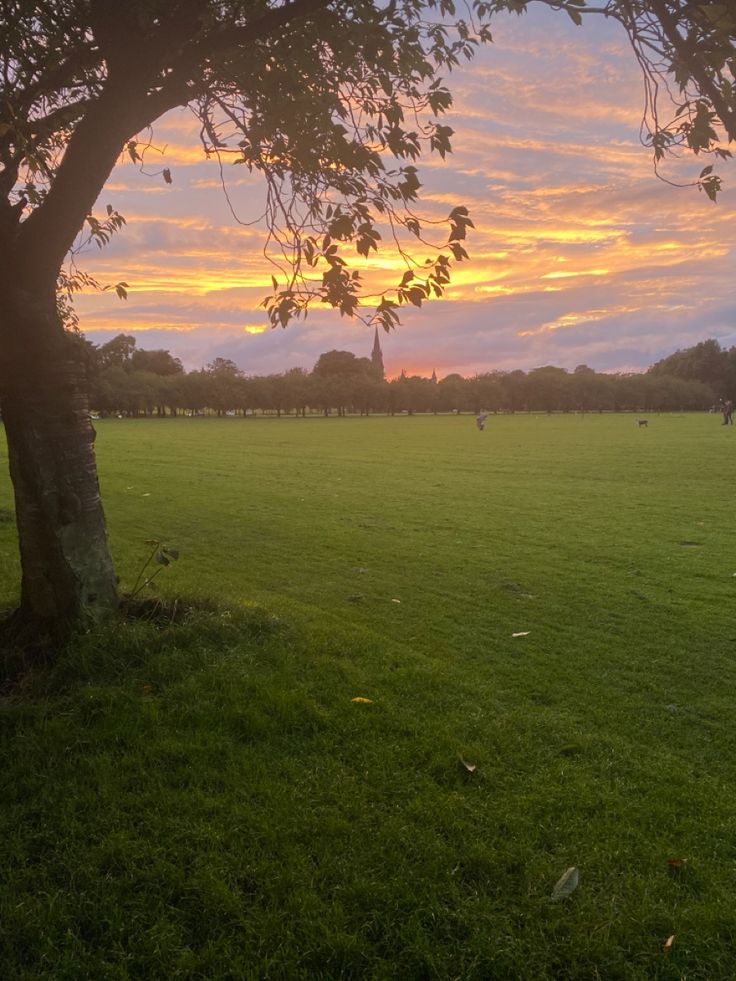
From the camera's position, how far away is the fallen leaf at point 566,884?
3102 millimetres

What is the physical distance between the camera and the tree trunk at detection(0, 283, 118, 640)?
17.4 feet

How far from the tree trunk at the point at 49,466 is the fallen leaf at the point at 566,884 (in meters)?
4.18

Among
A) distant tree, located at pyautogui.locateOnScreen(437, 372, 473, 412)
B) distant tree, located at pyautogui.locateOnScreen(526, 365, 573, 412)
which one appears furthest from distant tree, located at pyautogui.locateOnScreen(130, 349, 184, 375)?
distant tree, located at pyautogui.locateOnScreen(526, 365, 573, 412)

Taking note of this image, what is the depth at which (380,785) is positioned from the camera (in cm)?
394

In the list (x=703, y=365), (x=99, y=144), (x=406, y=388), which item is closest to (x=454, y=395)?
(x=406, y=388)

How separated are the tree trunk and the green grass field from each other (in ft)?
1.90

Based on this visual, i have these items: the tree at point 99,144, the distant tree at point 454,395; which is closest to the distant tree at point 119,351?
the distant tree at point 454,395

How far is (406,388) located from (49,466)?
122 m

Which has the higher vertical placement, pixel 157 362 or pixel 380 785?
pixel 157 362

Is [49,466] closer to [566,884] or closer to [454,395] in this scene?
[566,884]

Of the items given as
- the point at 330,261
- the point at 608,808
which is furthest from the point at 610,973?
the point at 330,261

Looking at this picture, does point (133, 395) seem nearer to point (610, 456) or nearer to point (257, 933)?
point (610, 456)

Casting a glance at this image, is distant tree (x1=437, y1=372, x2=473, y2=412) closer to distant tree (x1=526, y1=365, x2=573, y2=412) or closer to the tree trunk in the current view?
distant tree (x1=526, y1=365, x2=573, y2=412)

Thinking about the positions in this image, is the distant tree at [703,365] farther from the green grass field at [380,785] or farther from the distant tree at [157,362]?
the green grass field at [380,785]
